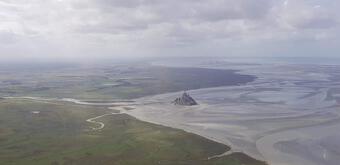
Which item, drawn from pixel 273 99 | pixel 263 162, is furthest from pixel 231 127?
pixel 273 99

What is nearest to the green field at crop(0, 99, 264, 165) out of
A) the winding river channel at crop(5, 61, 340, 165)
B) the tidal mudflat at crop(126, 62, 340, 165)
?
the winding river channel at crop(5, 61, 340, 165)

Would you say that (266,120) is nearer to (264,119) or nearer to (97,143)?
(264,119)

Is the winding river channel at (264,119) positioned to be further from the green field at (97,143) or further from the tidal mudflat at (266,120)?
the green field at (97,143)

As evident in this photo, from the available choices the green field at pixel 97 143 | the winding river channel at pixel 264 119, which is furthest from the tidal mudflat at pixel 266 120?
the green field at pixel 97 143

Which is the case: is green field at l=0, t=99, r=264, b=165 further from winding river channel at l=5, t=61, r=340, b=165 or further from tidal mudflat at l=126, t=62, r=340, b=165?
tidal mudflat at l=126, t=62, r=340, b=165

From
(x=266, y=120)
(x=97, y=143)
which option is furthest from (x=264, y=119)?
(x=97, y=143)

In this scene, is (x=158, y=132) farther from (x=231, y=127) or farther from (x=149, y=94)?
(x=149, y=94)
